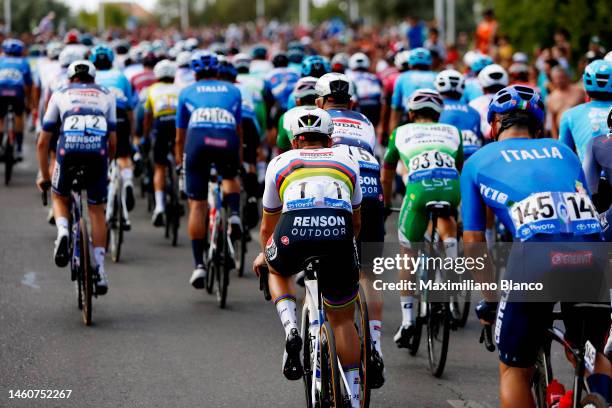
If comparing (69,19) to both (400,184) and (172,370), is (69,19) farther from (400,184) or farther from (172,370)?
(172,370)

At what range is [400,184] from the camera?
56.6 feet

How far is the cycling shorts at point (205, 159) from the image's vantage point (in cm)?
1139

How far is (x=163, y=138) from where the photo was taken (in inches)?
581

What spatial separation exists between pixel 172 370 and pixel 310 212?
2.72 metres

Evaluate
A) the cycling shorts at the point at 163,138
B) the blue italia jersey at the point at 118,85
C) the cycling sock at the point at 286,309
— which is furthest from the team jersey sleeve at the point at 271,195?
the cycling shorts at the point at 163,138

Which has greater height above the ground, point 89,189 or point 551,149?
point 551,149

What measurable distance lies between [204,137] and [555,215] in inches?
227

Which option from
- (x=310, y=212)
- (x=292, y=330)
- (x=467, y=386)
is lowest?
(x=467, y=386)

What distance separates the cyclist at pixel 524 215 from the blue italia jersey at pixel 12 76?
13.1 m

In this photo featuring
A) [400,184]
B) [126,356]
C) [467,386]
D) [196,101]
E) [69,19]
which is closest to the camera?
[467,386]

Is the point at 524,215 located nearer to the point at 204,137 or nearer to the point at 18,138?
the point at 204,137

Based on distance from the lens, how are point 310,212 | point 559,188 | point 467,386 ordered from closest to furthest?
point 559,188
point 310,212
point 467,386

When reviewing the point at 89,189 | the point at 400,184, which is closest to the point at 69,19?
the point at 400,184

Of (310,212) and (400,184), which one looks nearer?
(310,212)
